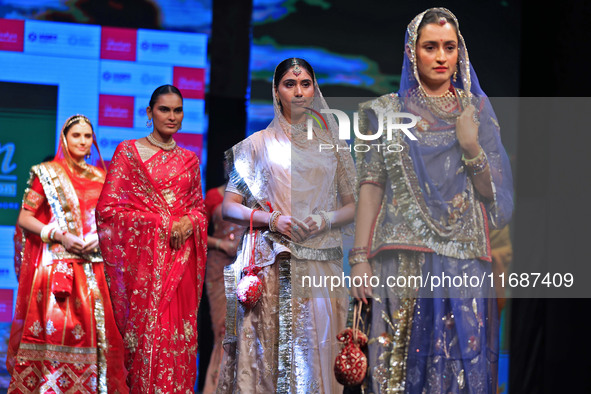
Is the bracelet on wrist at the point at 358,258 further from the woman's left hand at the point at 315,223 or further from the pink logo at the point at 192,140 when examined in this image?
the pink logo at the point at 192,140

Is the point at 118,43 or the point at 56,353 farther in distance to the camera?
the point at 118,43

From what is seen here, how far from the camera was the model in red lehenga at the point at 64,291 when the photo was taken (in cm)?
500

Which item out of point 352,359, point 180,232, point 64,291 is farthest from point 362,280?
point 64,291

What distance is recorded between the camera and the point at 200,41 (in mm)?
6406

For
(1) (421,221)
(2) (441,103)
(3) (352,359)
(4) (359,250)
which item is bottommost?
(3) (352,359)

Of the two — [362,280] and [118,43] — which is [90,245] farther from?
[362,280]

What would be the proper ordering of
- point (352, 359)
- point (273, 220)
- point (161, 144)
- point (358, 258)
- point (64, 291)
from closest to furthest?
point (352, 359) < point (358, 258) < point (273, 220) < point (161, 144) < point (64, 291)

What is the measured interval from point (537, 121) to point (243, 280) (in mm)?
2582

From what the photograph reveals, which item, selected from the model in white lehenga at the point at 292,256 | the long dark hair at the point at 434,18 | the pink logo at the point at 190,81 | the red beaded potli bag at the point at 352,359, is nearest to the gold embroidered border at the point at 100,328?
the model in white lehenga at the point at 292,256

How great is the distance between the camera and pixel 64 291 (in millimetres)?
4996

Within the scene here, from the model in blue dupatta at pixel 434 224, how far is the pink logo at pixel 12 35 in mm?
3893

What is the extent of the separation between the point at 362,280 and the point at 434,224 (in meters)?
0.33

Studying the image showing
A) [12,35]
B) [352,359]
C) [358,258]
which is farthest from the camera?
[12,35]

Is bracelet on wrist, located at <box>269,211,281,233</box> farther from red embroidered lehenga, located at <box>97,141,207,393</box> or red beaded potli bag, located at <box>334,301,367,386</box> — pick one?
red beaded potli bag, located at <box>334,301,367,386</box>
